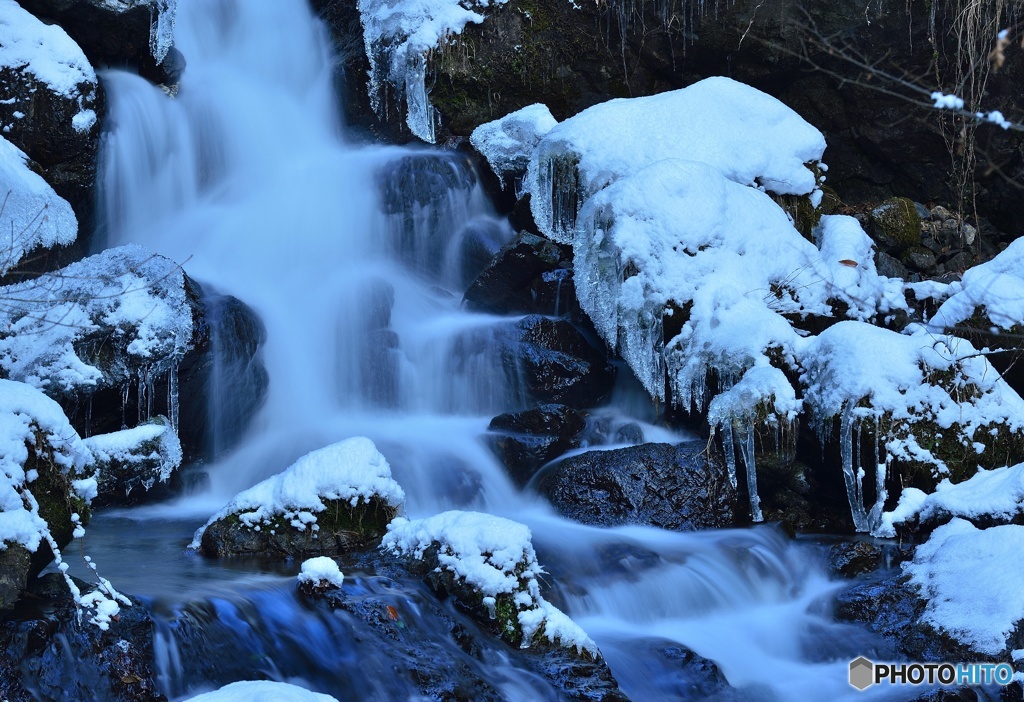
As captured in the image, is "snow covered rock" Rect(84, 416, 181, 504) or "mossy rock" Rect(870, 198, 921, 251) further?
"mossy rock" Rect(870, 198, 921, 251)

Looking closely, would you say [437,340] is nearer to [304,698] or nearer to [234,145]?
[234,145]

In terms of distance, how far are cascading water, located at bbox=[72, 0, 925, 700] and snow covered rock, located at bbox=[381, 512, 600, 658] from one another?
21 cm

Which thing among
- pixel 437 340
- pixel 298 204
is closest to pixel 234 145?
pixel 298 204

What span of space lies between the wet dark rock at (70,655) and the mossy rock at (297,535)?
4.72 ft

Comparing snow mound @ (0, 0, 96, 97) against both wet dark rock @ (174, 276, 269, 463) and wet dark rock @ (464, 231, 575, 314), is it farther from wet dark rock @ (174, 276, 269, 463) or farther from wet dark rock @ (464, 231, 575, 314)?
wet dark rock @ (464, 231, 575, 314)

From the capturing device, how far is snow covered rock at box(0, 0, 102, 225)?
7938 millimetres

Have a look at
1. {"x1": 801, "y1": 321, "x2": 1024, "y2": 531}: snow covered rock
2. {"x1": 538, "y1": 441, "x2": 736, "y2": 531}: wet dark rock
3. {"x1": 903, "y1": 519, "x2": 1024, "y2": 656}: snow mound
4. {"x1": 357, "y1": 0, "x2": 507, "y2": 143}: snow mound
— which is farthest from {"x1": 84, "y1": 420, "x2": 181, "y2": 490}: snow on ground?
{"x1": 357, "y1": 0, "x2": 507, "y2": 143}: snow mound

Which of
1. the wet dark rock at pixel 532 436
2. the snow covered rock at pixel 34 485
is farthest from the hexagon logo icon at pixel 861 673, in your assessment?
the snow covered rock at pixel 34 485

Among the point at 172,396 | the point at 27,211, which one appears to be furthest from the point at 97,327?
the point at 27,211

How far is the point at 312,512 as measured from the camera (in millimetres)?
5320

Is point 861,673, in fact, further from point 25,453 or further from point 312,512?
point 25,453

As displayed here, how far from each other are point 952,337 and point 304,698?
552 centimetres

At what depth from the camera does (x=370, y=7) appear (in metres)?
11.2

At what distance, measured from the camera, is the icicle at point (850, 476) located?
6262mm
